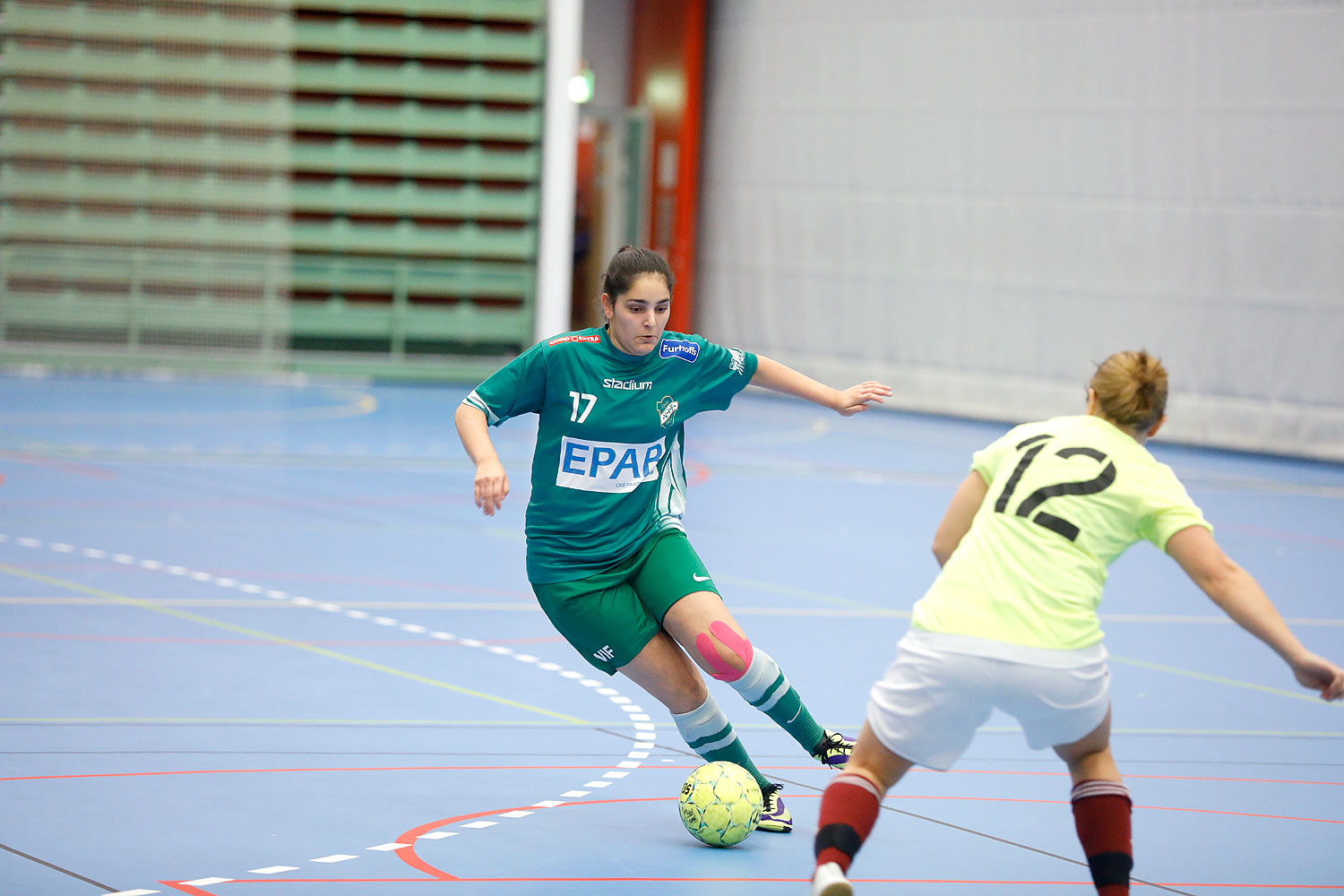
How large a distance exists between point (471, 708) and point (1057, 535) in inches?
118

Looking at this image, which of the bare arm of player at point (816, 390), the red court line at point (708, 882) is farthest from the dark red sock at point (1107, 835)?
the bare arm of player at point (816, 390)

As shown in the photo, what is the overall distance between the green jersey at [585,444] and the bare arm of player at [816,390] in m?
0.39

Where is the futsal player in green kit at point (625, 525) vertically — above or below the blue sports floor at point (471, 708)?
above

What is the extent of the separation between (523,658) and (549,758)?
1534 mm

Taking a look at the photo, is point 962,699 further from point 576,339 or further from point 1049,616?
point 576,339

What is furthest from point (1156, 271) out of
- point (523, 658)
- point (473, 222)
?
point (523, 658)

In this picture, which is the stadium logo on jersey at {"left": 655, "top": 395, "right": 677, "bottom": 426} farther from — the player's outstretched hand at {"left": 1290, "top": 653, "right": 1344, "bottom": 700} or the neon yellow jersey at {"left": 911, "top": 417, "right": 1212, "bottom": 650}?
the player's outstretched hand at {"left": 1290, "top": 653, "right": 1344, "bottom": 700}

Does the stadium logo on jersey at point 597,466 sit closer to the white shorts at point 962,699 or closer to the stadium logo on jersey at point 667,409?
the stadium logo on jersey at point 667,409

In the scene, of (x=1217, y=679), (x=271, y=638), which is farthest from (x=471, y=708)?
(x=1217, y=679)

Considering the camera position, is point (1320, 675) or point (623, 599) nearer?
point (1320, 675)

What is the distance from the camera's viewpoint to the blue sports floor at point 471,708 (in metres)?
4.37

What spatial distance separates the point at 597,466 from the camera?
15.4 feet

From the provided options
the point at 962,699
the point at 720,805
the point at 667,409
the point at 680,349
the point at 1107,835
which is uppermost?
the point at 680,349

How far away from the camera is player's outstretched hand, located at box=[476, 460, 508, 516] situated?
13.7 feet
